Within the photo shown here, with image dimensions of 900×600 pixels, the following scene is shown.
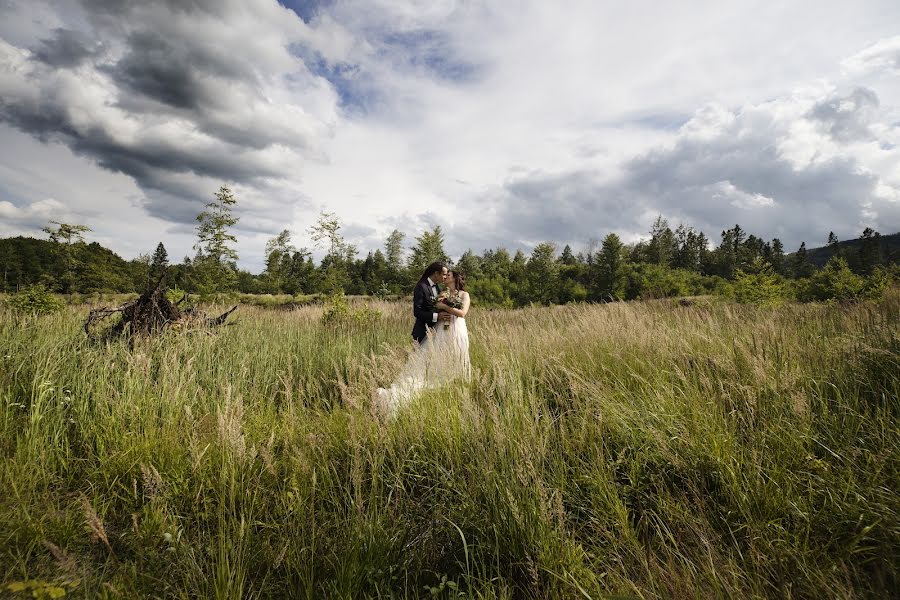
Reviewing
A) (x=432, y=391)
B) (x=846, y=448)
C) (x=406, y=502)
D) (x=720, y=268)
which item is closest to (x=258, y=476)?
(x=406, y=502)

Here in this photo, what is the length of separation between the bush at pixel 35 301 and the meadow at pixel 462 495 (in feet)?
16.1

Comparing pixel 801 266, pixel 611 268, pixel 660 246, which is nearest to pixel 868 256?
pixel 801 266

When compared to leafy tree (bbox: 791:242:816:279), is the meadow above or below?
below

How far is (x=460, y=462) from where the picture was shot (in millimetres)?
2543

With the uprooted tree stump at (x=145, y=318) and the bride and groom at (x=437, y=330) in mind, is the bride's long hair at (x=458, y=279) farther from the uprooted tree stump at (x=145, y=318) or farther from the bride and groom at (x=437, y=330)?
the uprooted tree stump at (x=145, y=318)

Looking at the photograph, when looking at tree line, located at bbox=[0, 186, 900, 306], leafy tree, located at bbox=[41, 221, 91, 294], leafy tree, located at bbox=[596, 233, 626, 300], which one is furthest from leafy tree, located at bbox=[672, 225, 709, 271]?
leafy tree, located at bbox=[41, 221, 91, 294]

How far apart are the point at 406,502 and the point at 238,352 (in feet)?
13.1

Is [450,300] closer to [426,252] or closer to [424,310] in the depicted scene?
[424,310]

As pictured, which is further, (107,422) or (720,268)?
(720,268)

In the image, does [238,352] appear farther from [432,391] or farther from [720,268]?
[720,268]

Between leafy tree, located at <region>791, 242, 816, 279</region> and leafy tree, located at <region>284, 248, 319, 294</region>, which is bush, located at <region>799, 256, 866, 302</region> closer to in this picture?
leafy tree, located at <region>284, 248, 319, 294</region>

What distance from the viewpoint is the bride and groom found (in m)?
3.87

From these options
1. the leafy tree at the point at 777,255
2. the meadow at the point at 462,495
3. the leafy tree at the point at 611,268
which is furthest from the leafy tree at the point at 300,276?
the leafy tree at the point at 777,255

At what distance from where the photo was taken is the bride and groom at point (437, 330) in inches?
152
